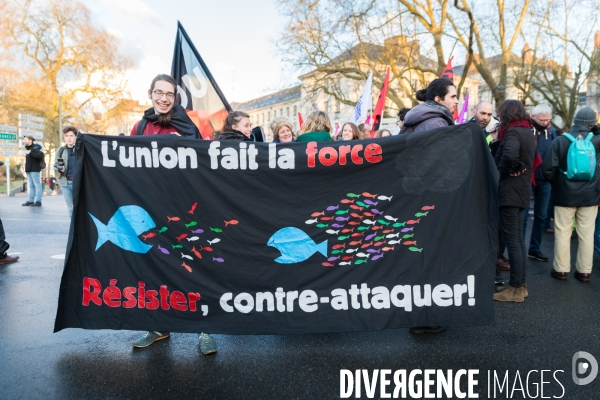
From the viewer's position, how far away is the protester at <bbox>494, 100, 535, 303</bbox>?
4.18 m

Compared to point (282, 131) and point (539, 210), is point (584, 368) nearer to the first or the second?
point (539, 210)

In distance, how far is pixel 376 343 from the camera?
330cm

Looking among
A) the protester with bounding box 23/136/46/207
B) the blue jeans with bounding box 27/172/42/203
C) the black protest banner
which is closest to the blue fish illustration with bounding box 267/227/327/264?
the black protest banner

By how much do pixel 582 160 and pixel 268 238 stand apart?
3.77m

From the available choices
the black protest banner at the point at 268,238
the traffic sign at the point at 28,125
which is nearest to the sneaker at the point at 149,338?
the black protest banner at the point at 268,238

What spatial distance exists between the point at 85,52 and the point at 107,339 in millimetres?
35635

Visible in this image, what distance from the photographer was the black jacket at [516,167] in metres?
4.17

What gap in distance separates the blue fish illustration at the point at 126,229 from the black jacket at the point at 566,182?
4390 millimetres

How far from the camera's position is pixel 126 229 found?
3.14 meters

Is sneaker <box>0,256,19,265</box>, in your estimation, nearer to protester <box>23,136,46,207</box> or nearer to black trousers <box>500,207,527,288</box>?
black trousers <box>500,207,527,288</box>

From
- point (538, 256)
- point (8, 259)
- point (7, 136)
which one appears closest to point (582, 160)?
point (538, 256)

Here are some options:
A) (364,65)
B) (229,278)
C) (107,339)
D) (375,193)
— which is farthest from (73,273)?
(364,65)

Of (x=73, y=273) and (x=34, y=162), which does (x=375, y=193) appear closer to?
(x=73, y=273)

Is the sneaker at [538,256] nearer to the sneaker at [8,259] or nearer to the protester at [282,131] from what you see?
the protester at [282,131]
